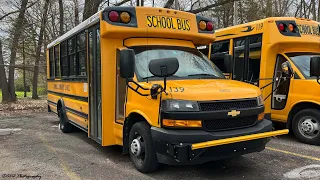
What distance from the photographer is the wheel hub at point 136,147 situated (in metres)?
4.75

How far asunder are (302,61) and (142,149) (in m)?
4.59

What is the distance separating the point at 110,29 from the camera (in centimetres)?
516

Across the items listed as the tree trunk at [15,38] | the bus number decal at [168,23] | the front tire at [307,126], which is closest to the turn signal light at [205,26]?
the bus number decal at [168,23]

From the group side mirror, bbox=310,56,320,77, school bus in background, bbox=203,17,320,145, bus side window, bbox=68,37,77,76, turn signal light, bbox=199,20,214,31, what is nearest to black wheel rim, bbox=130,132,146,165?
turn signal light, bbox=199,20,214,31

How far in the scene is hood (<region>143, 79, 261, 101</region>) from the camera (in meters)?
4.15

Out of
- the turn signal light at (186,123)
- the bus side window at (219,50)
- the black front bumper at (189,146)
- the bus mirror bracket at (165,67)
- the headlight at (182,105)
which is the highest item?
the bus side window at (219,50)

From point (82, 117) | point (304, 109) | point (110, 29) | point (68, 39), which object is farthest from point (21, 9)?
point (304, 109)

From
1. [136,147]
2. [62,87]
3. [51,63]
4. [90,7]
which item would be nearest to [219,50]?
[62,87]

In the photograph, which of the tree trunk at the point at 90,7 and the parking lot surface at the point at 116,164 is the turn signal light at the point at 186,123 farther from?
the tree trunk at the point at 90,7

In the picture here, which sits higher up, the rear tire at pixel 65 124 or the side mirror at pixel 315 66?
the side mirror at pixel 315 66

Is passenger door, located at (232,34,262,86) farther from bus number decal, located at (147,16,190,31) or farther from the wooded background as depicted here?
the wooded background

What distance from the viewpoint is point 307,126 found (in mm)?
6715

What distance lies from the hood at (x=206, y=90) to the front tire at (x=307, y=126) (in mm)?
2651

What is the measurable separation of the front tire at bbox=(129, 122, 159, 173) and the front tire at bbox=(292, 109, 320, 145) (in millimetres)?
3800
